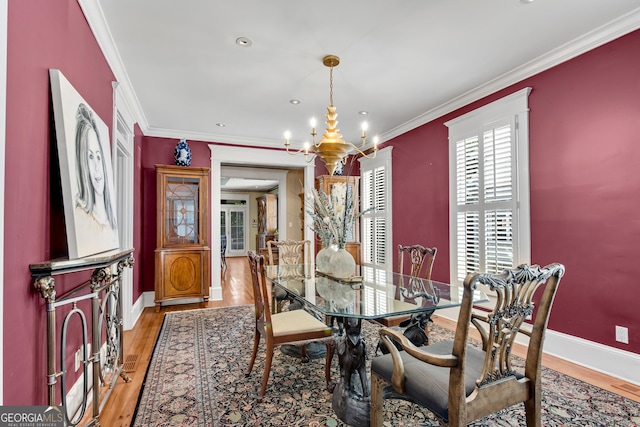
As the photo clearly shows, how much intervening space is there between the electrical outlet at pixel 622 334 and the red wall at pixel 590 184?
0.10 ft

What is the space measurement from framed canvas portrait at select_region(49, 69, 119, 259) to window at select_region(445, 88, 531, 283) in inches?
139

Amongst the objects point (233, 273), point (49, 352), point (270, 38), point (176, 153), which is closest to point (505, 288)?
point (49, 352)

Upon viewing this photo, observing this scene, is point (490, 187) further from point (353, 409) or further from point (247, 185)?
point (247, 185)

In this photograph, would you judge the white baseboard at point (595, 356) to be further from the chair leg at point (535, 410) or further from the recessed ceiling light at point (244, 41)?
the recessed ceiling light at point (244, 41)

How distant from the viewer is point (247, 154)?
5.47 metres

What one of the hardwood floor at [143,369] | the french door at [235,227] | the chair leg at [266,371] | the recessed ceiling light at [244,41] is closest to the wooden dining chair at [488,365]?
the chair leg at [266,371]

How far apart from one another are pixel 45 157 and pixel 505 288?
87.5 inches

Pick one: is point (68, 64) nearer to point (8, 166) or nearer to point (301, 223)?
point (8, 166)

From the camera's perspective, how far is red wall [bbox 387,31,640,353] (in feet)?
7.95

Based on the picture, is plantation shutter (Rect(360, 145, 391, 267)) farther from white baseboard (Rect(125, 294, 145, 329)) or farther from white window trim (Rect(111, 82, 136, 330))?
white baseboard (Rect(125, 294, 145, 329))

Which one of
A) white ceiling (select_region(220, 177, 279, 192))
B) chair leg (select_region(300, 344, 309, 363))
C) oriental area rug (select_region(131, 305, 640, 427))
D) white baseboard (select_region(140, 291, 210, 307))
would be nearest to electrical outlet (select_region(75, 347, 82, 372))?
oriental area rug (select_region(131, 305, 640, 427))

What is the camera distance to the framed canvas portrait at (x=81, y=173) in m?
1.64

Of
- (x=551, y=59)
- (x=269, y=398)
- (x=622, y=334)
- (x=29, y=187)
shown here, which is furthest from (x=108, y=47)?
(x=622, y=334)

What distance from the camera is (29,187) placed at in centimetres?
144
